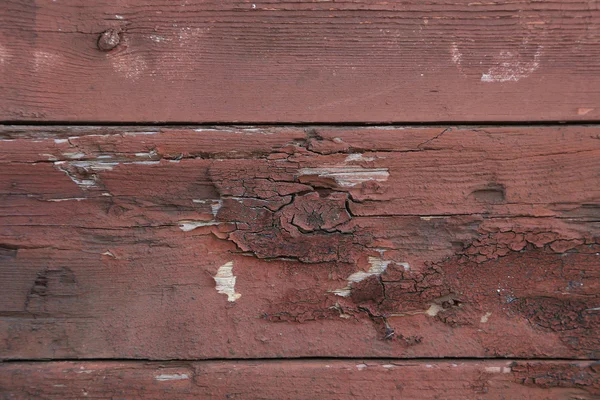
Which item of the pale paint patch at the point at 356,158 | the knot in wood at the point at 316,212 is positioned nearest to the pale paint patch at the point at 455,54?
the pale paint patch at the point at 356,158

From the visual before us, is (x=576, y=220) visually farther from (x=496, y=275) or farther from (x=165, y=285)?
(x=165, y=285)

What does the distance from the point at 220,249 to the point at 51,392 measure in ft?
1.68

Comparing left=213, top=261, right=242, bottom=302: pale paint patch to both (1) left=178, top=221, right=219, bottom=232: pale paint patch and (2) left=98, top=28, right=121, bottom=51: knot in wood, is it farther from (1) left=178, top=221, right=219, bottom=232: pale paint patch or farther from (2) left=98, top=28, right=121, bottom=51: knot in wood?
(2) left=98, top=28, right=121, bottom=51: knot in wood

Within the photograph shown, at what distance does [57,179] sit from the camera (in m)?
0.97

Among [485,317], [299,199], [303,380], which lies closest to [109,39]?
[299,199]

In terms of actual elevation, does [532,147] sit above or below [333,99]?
below

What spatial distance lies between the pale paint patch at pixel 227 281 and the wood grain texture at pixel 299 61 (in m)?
0.33

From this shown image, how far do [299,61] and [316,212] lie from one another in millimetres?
335

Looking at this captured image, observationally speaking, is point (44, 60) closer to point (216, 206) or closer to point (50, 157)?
point (50, 157)

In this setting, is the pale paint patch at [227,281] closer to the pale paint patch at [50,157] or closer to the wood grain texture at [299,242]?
the wood grain texture at [299,242]

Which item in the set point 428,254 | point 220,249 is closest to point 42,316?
point 220,249

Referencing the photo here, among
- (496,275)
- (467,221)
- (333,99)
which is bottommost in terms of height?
(496,275)

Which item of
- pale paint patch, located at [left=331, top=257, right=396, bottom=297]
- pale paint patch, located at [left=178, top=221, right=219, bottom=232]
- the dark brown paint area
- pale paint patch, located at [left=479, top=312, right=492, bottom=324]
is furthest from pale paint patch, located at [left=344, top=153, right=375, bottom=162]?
pale paint patch, located at [left=479, top=312, right=492, bottom=324]

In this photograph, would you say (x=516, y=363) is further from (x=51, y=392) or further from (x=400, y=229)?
(x=51, y=392)
